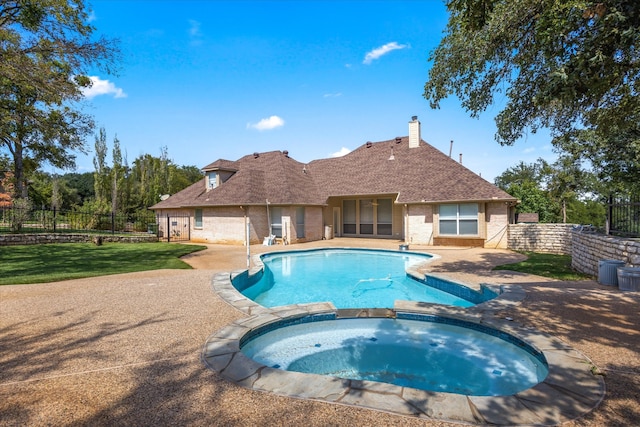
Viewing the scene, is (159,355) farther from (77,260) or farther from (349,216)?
(349,216)

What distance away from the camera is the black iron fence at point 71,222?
1980 cm

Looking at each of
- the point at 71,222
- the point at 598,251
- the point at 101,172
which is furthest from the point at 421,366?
the point at 101,172

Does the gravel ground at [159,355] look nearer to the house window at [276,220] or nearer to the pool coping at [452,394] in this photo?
the pool coping at [452,394]

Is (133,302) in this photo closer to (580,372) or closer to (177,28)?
(580,372)

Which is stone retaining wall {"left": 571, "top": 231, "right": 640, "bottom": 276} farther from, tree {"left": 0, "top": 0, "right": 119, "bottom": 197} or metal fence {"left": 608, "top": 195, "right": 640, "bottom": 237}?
tree {"left": 0, "top": 0, "right": 119, "bottom": 197}

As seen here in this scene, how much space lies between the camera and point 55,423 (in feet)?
9.80

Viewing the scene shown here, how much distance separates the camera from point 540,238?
665 inches

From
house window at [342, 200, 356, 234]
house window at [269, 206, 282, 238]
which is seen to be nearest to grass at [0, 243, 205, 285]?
house window at [269, 206, 282, 238]

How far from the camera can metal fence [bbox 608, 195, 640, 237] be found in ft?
30.6

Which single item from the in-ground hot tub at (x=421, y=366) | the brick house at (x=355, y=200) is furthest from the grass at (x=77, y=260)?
the in-ground hot tub at (x=421, y=366)

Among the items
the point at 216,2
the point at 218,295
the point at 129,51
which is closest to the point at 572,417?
the point at 218,295

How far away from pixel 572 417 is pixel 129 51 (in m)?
15.9

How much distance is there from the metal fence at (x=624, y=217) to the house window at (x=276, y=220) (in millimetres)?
15992

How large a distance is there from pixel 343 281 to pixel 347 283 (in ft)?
1.10
